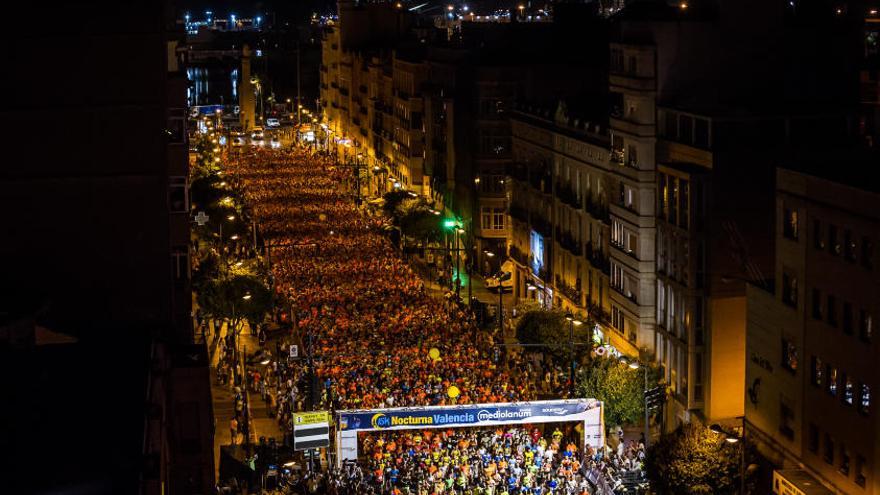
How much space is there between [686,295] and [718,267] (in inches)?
76.5

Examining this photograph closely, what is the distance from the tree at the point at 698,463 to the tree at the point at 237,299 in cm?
3196

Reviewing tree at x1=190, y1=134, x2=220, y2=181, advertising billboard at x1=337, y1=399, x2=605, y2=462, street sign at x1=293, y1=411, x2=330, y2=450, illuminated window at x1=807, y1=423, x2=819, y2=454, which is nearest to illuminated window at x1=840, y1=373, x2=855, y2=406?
illuminated window at x1=807, y1=423, x2=819, y2=454

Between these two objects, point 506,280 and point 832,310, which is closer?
point 832,310

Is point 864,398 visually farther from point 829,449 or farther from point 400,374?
point 400,374

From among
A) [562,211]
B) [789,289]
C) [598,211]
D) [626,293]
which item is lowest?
[626,293]

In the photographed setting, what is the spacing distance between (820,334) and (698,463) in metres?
5.78

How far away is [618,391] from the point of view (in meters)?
56.9

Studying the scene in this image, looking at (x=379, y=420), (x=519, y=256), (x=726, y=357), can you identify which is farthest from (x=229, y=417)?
(x=519, y=256)

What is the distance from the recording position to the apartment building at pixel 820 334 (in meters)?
44.7

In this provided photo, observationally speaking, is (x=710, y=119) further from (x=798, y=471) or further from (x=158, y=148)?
(x=158, y=148)

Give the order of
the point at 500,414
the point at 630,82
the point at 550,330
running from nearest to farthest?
1. the point at 500,414
2. the point at 630,82
3. the point at 550,330

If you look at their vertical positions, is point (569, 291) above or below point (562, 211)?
below

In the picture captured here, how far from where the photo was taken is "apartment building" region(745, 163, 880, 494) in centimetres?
4466

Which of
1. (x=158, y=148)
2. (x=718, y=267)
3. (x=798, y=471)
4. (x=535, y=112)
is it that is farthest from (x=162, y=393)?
(x=535, y=112)
